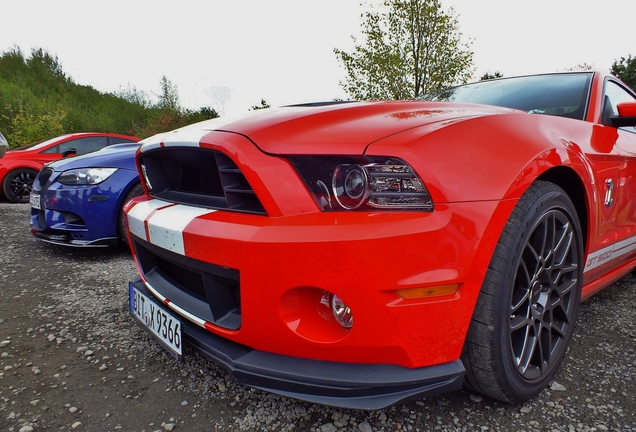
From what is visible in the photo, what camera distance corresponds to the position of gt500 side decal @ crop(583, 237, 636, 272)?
183 centimetres

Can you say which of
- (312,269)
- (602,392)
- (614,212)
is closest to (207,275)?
(312,269)

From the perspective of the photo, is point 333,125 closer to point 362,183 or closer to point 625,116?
point 362,183

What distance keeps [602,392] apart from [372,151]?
133cm

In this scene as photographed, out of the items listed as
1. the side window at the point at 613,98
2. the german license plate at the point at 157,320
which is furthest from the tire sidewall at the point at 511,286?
the german license plate at the point at 157,320

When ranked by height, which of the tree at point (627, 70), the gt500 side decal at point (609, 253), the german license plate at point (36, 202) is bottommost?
the gt500 side decal at point (609, 253)

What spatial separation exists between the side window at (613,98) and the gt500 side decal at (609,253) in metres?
0.65

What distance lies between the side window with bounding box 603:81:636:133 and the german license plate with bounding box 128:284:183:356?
228 centimetres

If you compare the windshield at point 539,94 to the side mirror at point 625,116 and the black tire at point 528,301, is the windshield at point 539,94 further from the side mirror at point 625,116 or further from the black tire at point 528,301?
the black tire at point 528,301

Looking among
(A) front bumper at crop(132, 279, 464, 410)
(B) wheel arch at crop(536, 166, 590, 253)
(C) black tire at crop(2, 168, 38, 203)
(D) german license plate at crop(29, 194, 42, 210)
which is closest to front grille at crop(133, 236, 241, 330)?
(A) front bumper at crop(132, 279, 464, 410)

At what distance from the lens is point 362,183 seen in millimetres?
1170

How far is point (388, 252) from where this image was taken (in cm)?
106

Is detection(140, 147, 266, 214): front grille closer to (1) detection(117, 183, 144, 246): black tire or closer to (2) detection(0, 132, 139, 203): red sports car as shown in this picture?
(1) detection(117, 183, 144, 246): black tire

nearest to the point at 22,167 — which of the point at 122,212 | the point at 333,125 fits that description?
→ the point at 122,212

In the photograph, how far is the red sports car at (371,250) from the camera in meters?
1.09
